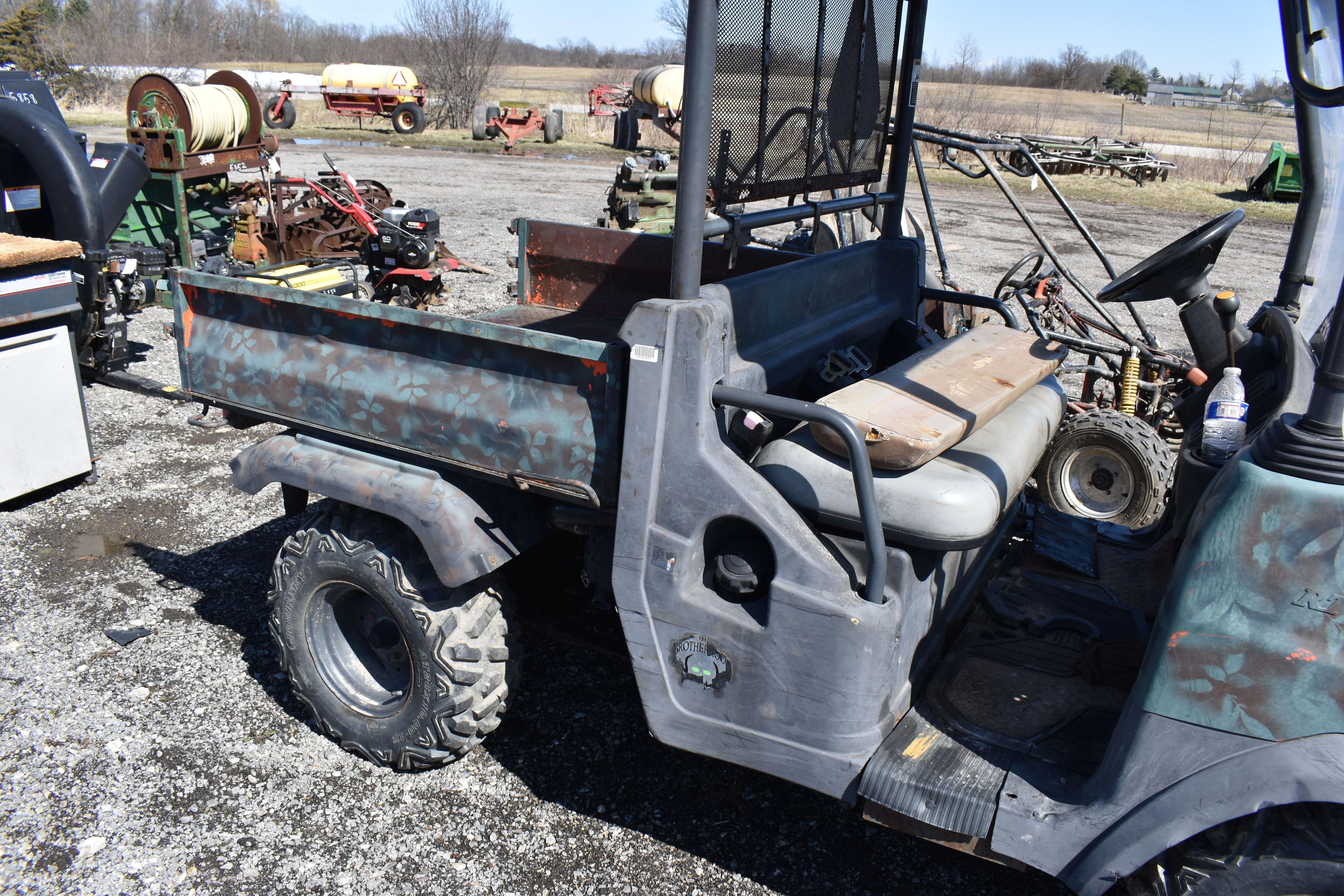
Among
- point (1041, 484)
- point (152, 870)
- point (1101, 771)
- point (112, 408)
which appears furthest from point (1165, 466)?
point (112, 408)

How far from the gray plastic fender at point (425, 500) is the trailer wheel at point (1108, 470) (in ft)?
11.4

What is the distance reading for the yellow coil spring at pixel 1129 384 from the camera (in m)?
6.09

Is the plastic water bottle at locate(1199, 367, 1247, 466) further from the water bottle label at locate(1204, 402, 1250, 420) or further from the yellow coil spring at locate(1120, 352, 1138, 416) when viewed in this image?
the yellow coil spring at locate(1120, 352, 1138, 416)

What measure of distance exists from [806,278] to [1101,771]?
5.52ft

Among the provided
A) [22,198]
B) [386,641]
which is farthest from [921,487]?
[22,198]

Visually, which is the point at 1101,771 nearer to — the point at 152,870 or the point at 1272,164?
the point at 152,870

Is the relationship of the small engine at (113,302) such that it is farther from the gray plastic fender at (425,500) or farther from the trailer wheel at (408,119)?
the trailer wheel at (408,119)

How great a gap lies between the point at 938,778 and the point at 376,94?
31.9m

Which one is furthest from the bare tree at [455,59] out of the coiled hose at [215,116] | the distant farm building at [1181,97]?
the distant farm building at [1181,97]

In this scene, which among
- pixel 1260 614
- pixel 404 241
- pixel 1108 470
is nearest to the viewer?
pixel 1260 614

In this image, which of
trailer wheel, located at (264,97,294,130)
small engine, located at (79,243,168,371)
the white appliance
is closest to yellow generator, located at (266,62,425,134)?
trailer wheel, located at (264,97,294,130)

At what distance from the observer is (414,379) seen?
2.90m

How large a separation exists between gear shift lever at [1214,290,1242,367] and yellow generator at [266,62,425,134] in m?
30.3

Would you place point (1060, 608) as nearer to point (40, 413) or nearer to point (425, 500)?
point (425, 500)
